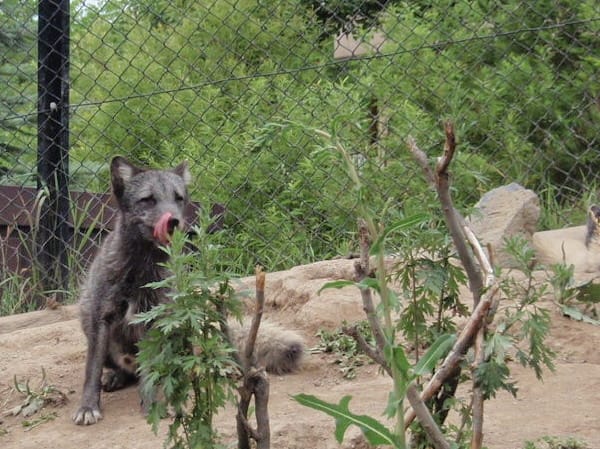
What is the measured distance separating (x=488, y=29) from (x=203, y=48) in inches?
99.7

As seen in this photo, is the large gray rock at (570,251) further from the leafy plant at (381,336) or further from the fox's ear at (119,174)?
the leafy plant at (381,336)

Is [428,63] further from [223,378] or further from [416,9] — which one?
[223,378]

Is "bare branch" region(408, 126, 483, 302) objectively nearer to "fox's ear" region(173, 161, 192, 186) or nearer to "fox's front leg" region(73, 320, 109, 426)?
"fox's front leg" region(73, 320, 109, 426)

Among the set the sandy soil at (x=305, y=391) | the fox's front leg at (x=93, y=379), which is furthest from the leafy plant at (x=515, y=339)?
the fox's front leg at (x=93, y=379)

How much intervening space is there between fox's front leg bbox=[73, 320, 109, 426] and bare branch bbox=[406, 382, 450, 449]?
253 centimetres

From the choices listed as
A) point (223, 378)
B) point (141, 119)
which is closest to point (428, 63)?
point (141, 119)

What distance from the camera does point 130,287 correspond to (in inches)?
191

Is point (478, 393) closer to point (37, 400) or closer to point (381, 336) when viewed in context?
point (381, 336)

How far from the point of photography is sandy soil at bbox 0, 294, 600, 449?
347cm

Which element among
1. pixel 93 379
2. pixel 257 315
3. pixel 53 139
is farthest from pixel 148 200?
pixel 257 315

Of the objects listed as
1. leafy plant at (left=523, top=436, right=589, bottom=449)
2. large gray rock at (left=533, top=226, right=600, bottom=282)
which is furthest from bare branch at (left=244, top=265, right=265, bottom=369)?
large gray rock at (left=533, top=226, right=600, bottom=282)

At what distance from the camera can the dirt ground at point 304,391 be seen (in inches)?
137

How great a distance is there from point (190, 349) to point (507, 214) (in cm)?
408

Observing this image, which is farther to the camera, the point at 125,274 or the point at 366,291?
the point at 125,274
